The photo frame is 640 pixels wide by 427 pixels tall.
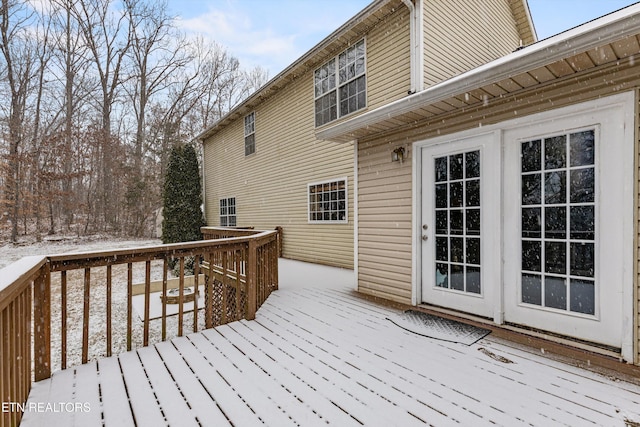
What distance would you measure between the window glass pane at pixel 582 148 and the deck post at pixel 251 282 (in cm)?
316

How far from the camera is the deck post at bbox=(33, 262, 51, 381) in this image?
2.20 m

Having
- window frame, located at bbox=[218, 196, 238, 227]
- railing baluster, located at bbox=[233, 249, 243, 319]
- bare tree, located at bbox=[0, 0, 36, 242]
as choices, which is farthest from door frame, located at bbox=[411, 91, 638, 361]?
bare tree, located at bbox=[0, 0, 36, 242]

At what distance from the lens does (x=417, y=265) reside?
12.4 ft

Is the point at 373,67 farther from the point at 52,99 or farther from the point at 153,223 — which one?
the point at 52,99

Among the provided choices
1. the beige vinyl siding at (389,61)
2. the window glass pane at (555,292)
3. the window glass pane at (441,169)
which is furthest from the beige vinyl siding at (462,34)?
the window glass pane at (555,292)

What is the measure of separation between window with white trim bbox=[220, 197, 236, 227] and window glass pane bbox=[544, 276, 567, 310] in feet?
33.4

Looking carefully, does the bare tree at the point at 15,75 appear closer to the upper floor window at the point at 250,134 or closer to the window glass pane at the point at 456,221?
the upper floor window at the point at 250,134

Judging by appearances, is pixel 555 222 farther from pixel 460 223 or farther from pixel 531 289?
pixel 460 223

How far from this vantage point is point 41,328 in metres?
2.21

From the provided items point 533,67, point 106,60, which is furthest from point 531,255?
point 106,60

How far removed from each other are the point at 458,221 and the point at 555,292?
1.07 meters

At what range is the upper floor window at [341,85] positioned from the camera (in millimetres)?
6422

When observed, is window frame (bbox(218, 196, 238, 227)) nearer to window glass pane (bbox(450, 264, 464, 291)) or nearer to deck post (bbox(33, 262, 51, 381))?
window glass pane (bbox(450, 264, 464, 291))

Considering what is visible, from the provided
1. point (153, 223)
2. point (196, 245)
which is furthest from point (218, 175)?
point (196, 245)
